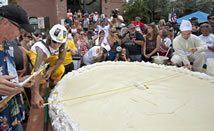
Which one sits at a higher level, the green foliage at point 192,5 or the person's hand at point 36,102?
the green foliage at point 192,5

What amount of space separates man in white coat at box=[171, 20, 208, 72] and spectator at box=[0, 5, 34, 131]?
328cm

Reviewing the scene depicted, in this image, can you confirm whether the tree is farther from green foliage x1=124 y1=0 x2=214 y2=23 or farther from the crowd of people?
the crowd of people

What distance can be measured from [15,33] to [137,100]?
54.0 inches

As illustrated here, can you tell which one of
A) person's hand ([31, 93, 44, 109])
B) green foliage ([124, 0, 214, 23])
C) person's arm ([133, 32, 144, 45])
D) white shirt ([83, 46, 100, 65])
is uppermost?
green foliage ([124, 0, 214, 23])

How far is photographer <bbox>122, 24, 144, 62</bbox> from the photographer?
429 centimetres

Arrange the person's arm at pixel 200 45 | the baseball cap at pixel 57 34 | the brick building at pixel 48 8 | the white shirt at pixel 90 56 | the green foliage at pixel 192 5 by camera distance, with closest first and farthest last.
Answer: the baseball cap at pixel 57 34
the person's arm at pixel 200 45
the white shirt at pixel 90 56
the brick building at pixel 48 8
the green foliage at pixel 192 5

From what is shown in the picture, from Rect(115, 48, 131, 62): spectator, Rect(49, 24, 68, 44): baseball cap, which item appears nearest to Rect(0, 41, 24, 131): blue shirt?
Rect(49, 24, 68, 44): baseball cap

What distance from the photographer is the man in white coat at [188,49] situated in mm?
3422

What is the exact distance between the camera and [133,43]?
4305mm

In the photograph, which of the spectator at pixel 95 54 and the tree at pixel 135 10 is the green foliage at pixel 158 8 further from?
the spectator at pixel 95 54

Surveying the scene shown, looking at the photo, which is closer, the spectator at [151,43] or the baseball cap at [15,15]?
the baseball cap at [15,15]

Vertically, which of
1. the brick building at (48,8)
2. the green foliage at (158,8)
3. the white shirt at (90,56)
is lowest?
the white shirt at (90,56)

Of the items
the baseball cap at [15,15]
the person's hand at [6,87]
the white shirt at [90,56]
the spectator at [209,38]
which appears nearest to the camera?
the person's hand at [6,87]

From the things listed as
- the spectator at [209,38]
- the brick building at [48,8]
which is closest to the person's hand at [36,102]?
the spectator at [209,38]
